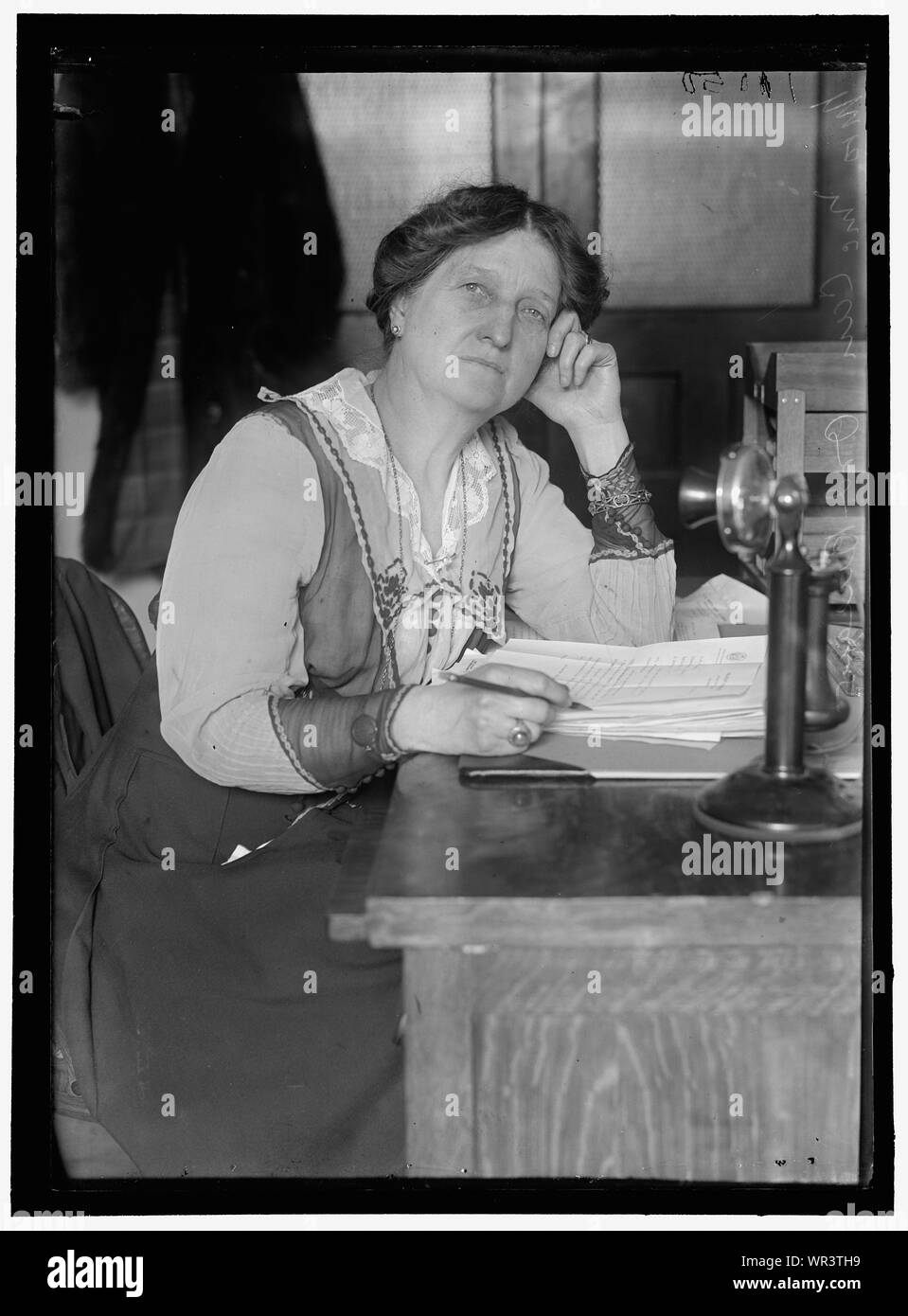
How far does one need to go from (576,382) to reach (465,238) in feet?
0.78

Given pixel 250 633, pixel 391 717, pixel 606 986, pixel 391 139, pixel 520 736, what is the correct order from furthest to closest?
pixel 391 139
pixel 250 633
pixel 391 717
pixel 520 736
pixel 606 986

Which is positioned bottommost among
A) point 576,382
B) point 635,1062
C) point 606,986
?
point 635,1062

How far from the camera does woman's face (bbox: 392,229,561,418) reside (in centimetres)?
185

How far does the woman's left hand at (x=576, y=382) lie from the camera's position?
1900 millimetres

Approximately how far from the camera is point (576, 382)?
1918 mm

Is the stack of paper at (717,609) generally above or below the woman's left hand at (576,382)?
below

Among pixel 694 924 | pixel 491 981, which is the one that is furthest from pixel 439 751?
pixel 694 924

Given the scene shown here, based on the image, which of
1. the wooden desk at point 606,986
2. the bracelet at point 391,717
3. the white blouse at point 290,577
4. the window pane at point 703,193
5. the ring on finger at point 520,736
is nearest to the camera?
the wooden desk at point 606,986

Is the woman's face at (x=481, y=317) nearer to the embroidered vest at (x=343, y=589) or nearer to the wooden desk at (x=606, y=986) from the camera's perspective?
the embroidered vest at (x=343, y=589)

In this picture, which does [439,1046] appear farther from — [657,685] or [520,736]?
[657,685]

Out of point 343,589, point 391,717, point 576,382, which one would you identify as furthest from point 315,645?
point 576,382

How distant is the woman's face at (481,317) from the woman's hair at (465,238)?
0.04 feet

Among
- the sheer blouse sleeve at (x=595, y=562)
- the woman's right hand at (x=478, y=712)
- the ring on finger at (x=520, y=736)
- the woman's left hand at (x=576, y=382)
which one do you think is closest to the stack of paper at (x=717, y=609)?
the sheer blouse sleeve at (x=595, y=562)

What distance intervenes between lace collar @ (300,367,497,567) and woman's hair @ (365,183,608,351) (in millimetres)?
88
